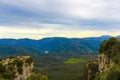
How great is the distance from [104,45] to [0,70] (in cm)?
5435

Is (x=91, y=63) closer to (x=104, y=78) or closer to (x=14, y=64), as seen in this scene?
(x=14, y=64)

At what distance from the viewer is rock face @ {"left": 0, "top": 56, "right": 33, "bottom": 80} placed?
13975cm

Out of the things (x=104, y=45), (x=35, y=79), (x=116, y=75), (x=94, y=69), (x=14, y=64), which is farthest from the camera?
(x=94, y=69)

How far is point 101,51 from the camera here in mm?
138000

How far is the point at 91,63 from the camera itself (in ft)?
569

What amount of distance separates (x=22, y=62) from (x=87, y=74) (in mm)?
43627

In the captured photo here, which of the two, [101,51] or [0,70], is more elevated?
[101,51]

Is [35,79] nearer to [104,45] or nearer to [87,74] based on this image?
[104,45]

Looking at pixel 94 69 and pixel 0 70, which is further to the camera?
pixel 94 69

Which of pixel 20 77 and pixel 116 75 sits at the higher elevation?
pixel 116 75

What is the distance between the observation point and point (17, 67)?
486ft

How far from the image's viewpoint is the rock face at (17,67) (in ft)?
458

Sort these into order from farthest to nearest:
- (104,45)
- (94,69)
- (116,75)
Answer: (94,69) < (104,45) < (116,75)

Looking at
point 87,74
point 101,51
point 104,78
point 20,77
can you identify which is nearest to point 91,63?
point 87,74
